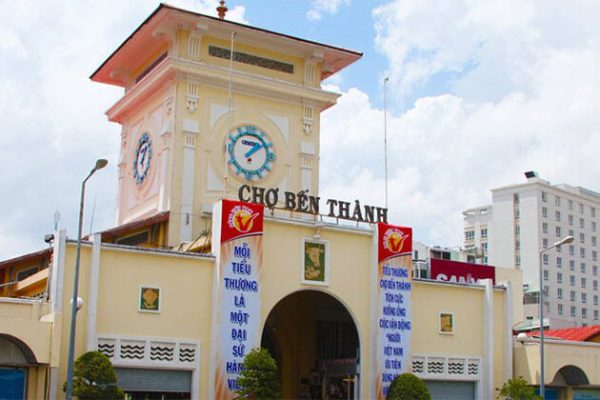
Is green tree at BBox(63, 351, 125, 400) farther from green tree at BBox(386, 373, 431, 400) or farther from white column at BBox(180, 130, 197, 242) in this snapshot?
white column at BBox(180, 130, 197, 242)

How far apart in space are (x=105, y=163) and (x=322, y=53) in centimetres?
2256

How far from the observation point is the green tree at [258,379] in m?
35.4

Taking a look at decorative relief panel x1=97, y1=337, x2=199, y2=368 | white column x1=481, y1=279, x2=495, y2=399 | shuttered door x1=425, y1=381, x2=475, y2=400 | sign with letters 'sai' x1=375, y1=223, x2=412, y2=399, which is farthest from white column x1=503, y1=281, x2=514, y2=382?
decorative relief panel x1=97, y1=337, x2=199, y2=368

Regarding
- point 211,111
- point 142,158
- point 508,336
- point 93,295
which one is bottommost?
point 508,336

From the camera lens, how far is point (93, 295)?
3475 centimetres

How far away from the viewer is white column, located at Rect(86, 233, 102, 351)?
34.3 meters

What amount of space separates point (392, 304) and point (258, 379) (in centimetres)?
833

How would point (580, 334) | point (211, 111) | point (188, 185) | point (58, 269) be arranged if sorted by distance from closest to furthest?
1. point (58, 269)
2. point (188, 185)
3. point (211, 111)
4. point (580, 334)

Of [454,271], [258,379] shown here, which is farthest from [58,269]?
[454,271]

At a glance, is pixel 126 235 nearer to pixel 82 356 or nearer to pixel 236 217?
pixel 236 217

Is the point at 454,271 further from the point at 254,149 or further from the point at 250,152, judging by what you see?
the point at 250,152

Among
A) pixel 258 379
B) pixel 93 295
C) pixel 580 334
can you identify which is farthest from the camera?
pixel 580 334

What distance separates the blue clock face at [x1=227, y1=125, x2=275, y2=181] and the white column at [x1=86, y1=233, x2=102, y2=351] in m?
13.7

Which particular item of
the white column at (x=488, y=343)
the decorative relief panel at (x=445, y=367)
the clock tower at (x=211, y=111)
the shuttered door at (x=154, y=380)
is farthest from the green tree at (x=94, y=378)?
the white column at (x=488, y=343)
